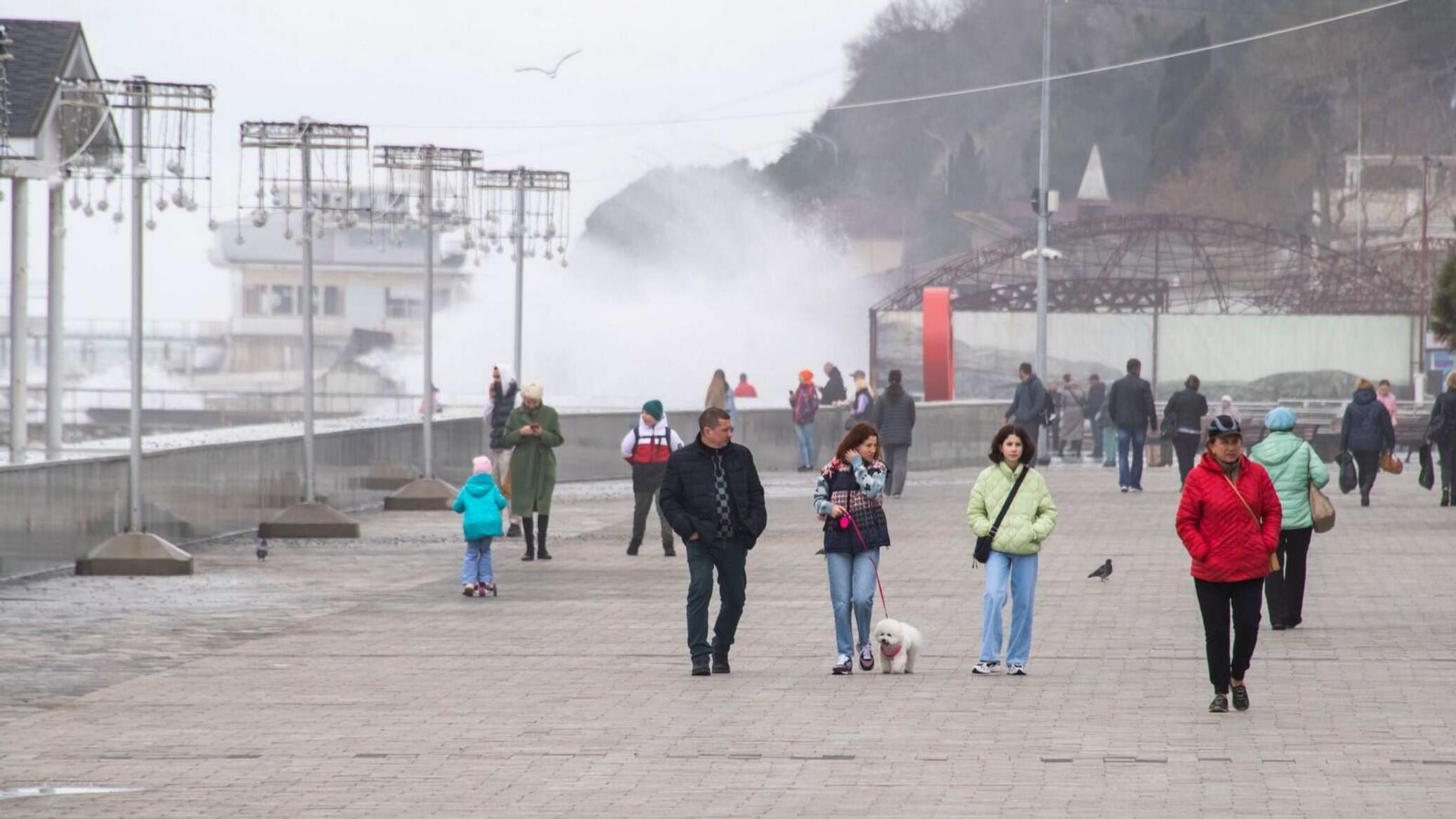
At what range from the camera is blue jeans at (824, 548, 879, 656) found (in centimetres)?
1148

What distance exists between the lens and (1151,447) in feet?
118

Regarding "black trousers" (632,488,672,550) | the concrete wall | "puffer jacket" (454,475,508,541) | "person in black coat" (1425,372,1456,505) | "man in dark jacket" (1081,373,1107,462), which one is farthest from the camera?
"man in dark jacket" (1081,373,1107,462)

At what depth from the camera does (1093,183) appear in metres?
103

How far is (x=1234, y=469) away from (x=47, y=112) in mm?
18322

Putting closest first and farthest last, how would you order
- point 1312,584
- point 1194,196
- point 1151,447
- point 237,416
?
point 1312,584 → point 1151,447 → point 237,416 → point 1194,196

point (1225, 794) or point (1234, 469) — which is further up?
point (1234, 469)

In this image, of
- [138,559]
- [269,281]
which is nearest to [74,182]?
[138,559]

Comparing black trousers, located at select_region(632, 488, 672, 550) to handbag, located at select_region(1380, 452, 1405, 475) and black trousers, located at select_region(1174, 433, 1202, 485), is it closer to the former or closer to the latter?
handbag, located at select_region(1380, 452, 1405, 475)

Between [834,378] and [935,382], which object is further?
[935,382]

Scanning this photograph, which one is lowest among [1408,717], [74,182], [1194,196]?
[1408,717]

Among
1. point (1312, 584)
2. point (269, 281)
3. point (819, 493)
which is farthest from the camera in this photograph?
point (269, 281)

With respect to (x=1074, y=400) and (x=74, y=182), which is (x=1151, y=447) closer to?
(x=1074, y=400)

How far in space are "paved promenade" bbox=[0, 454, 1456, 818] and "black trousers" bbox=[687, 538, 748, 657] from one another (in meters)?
0.25

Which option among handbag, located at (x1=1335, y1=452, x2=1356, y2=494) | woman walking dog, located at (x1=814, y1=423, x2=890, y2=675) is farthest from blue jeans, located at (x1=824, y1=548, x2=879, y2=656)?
handbag, located at (x1=1335, y1=452, x2=1356, y2=494)
